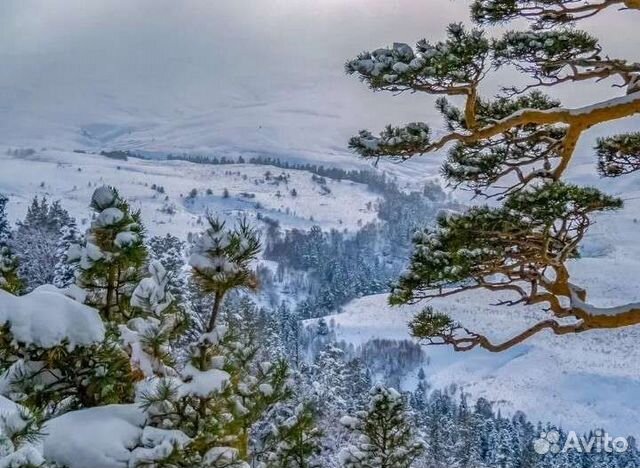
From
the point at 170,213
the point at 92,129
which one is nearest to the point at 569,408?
the point at 170,213

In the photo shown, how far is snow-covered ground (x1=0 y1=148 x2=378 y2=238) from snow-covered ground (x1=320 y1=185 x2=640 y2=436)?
102 feet

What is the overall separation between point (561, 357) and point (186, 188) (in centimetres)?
8525

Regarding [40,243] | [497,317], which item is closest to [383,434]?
[40,243]

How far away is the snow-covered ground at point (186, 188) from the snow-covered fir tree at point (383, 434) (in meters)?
69.2

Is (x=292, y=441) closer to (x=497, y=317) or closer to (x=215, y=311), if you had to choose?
(x=215, y=311)

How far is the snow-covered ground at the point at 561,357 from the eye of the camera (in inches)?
1941

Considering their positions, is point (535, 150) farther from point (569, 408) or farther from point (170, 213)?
point (170, 213)

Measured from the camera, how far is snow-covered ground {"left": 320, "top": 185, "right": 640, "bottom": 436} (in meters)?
49.3

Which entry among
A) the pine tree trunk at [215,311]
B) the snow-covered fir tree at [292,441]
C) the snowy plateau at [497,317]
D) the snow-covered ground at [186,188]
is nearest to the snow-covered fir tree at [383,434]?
the snow-covered fir tree at [292,441]

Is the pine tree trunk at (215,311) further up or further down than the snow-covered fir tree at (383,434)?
further up

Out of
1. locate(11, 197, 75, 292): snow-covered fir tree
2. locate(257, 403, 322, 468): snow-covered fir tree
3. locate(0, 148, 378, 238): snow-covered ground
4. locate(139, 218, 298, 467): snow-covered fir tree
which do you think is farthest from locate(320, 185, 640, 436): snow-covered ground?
locate(139, 218, 298, 467): snow-covered fir tree

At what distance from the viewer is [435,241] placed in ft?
12.2

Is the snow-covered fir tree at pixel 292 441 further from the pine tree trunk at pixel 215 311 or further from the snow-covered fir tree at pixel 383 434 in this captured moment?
the pine tree trunk at pixel 215 311

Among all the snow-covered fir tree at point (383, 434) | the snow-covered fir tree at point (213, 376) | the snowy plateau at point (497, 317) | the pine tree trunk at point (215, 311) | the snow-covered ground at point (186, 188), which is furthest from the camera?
the snow-covered ground at point (186, 188)
